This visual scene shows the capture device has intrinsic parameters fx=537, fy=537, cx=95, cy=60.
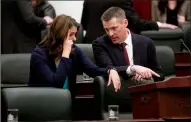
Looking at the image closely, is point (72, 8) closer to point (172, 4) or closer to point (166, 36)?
point (172, 4)

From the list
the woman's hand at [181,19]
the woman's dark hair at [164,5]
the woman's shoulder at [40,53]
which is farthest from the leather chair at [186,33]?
the woman's shoulder at [40,53]

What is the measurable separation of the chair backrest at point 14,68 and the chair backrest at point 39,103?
75cm

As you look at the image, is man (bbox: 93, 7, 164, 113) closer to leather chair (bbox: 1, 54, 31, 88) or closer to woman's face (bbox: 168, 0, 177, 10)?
leather chair (bbox: 1, 54, 31, 88)

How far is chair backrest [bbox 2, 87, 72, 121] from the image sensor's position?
2.05 metres

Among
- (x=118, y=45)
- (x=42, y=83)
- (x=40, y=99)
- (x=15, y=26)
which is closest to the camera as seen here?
(x=40, y=99)

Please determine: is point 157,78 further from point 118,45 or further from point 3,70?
point 3,70

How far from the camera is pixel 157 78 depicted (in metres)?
2.51

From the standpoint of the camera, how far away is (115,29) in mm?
2627

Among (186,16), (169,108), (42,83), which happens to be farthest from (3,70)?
(186,16)

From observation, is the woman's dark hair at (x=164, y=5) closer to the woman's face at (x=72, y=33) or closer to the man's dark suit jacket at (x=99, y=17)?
the man's dark suit jacket at (x=99, y=17)

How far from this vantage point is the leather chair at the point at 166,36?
3.60 metres

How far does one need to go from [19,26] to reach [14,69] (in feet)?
1.67

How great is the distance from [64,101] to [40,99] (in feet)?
0.31

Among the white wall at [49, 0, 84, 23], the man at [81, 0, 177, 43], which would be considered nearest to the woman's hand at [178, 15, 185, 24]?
the man at [81, 0, 177, 43]
